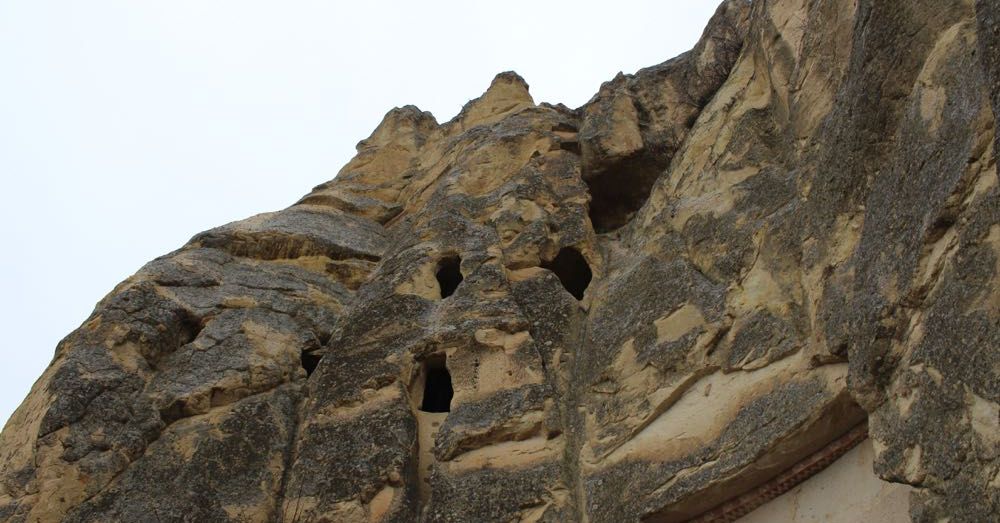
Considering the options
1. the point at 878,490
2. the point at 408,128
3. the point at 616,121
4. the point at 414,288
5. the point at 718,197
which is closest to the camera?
the point at 878,490

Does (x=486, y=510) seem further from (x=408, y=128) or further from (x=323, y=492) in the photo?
(x=408, y=128)

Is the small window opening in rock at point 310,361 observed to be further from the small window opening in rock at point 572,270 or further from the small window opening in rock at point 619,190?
the small window opening in rock at point 619,190

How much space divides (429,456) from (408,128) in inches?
410

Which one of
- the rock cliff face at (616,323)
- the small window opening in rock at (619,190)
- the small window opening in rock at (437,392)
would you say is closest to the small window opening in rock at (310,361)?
the rock cliff face at (616,323)

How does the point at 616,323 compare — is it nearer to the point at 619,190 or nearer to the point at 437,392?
the point at 437,392

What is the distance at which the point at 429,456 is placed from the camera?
40.7 feet

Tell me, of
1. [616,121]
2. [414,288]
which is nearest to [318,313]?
[414,288]

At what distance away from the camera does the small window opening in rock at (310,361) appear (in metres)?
14.8

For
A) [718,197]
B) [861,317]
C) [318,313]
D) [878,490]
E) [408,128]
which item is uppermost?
[408,128]

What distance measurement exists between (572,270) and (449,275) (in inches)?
64.6

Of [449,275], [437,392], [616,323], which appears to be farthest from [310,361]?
[616,323]

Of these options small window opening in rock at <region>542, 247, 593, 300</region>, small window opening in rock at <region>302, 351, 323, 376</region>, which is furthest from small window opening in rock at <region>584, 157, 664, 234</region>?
small window opening in rock at <region>302, 351, 323, 376</region>

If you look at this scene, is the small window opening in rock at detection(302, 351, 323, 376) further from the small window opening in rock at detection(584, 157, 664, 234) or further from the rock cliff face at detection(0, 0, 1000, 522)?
the small window opening in rock at detection(584, 157, 664, 234)

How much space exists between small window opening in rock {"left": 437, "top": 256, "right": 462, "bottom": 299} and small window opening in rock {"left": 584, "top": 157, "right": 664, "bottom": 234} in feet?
8.11
